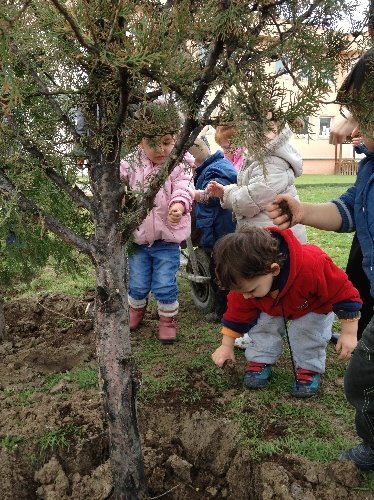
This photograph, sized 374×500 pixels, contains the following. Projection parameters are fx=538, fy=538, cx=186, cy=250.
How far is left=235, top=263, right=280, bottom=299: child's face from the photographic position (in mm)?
2572

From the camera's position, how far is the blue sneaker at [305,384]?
2885mm

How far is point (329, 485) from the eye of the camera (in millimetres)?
2170

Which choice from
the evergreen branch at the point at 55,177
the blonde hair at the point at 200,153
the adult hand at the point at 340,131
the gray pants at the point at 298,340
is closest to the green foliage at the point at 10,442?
the evergreen branch at the point at 55,177

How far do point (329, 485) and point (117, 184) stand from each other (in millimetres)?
1466

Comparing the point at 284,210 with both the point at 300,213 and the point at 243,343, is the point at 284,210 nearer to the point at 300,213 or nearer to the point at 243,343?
the point at 300,213

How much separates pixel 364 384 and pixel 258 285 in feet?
2.24

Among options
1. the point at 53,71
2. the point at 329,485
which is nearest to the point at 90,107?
the point at 53,71

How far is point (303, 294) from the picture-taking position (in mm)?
2795

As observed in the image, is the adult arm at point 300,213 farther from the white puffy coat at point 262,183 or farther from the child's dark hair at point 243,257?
the white puffy coat at point 262,183

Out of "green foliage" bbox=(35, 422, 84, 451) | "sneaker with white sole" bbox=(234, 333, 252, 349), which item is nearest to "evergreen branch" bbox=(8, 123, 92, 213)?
"green foliage" bbox=(35, 422, 84, 451)

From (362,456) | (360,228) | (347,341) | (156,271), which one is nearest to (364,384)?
(362,456)

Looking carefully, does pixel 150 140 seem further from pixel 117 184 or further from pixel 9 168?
pixel 9 168

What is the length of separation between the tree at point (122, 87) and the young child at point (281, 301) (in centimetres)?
67

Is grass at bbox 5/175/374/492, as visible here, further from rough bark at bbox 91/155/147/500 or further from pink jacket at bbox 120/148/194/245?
pink jacket at bbox 120/148/194/245
